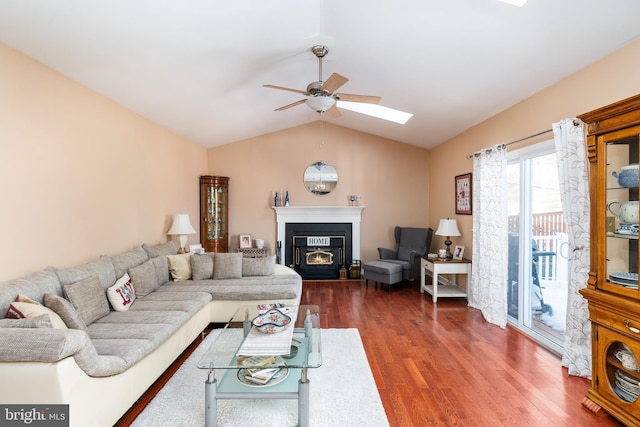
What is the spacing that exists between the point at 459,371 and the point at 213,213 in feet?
A: 16.2

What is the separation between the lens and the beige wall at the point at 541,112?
250cm

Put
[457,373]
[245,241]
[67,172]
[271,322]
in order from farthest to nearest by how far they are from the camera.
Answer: [245,241], [67,172], [457,373], [271,322]

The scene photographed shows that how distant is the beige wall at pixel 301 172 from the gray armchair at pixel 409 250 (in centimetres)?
49

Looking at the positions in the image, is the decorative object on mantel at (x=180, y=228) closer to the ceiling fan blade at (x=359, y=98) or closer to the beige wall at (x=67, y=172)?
the beige wall at (x=67, y=172)

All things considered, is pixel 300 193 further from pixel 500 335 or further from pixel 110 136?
pixel 500 335

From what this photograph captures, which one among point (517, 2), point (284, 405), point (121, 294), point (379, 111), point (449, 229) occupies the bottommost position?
point (284, 405)

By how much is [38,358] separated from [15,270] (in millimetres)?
1362

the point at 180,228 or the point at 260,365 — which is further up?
the point at 180,228

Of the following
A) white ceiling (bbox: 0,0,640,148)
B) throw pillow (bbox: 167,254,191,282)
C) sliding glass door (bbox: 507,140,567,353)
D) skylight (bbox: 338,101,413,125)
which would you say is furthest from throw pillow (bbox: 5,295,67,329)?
skylight (bbox: 338,101,413,125)

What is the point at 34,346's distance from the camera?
5.57 feet

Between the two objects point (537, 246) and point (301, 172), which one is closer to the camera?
point (537, 246)

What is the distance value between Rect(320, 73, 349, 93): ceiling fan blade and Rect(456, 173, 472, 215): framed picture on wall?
2952mm

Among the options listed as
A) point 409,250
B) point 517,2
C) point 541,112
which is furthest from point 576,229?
point 409,250

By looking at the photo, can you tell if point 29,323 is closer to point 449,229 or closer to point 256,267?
point 256,267
